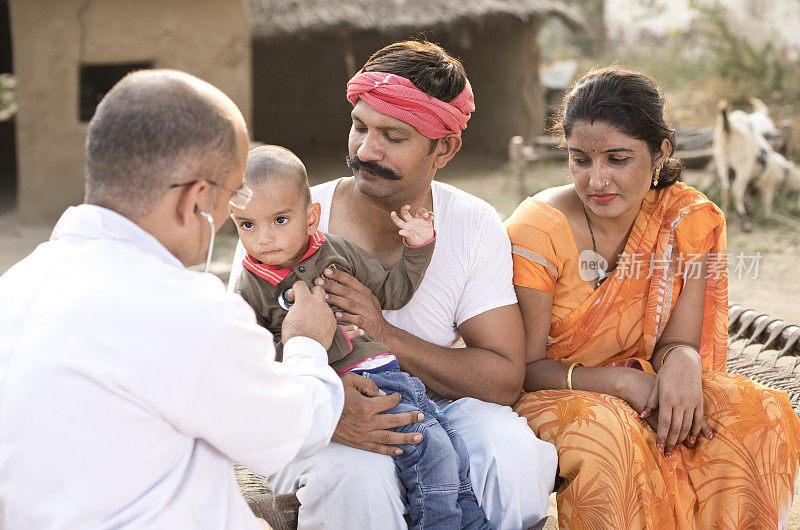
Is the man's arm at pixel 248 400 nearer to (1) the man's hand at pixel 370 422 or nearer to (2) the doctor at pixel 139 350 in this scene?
(2) the doctor at pixel 139 350

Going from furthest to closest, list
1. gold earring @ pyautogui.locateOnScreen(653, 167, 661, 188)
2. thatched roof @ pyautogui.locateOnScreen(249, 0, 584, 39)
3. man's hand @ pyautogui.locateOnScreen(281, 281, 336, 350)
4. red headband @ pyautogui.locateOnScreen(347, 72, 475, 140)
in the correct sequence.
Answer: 1. thatched roof @ pyautogui.locateOnScreen(249, 0, 584, 39)
2. gold earring @ pyautogui.locateOnScreen(653, 167, 661, 188)
3. red headband @ pyautogui.locateOnScreen(347, 72, 475, 140)
4. man's hand @ pyautogui.locateOnScreen(281, 281, 336, 350)

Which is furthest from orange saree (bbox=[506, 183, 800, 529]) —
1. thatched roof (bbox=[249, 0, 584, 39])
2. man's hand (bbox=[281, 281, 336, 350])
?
thatched roof (bbox=[249, 0, 584, 39])

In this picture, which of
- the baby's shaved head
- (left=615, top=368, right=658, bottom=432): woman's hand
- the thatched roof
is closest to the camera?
the baby's shaved head

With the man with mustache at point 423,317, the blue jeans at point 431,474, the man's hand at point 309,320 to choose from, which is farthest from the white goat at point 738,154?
the man's hand at point 309,320

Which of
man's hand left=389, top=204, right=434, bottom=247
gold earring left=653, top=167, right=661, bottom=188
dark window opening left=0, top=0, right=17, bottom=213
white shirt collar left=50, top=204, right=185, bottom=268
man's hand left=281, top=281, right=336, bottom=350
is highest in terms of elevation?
white shirt collar left=50, top=204, right=185, bottom=268

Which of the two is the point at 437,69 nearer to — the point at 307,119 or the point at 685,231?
the point at 685,231

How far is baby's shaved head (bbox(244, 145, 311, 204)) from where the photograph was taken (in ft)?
7.45

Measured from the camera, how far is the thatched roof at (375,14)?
10781 millimetres

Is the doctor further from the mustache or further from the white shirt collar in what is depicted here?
the mustache

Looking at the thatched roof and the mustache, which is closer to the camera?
the mustache

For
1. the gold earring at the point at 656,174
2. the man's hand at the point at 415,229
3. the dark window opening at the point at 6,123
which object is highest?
the gold earring at the point at 656,174

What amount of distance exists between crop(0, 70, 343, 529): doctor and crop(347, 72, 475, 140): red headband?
995 millimetres

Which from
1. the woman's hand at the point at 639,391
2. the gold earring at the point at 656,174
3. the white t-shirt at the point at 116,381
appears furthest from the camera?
the gold earring at the point at 656,174

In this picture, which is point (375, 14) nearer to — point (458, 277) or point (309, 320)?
point (458, 277)
